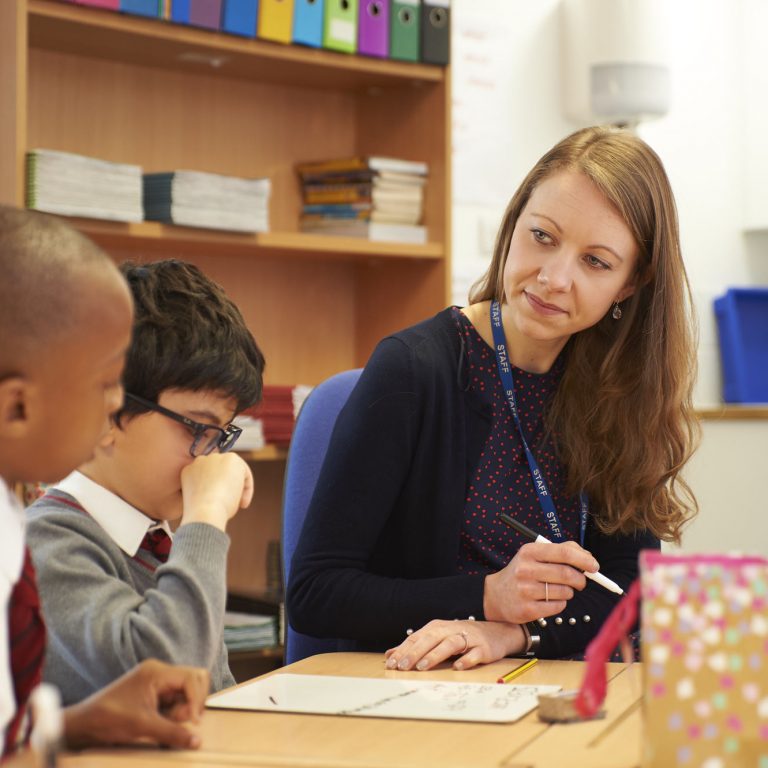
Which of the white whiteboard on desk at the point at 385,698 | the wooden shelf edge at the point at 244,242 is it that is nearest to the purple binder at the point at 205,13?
the wooden shelf edge at the point at 244,242

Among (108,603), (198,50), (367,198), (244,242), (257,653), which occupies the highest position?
(198,50)

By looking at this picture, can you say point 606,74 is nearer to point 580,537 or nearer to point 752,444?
point 752,444

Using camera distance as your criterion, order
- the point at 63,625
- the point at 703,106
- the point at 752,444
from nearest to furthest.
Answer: the point at 63,625 < the point at 752,444 < the point at 703,106

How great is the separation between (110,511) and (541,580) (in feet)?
1.66

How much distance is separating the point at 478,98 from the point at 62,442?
10.5 feet

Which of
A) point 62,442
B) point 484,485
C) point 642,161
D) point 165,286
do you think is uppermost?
point 642,161

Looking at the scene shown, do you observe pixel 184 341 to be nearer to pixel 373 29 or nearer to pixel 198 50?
pixel 198 50

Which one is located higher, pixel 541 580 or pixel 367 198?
pixel 367 198

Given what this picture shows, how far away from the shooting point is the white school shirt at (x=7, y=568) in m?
0.84

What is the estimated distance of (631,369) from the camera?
187cm

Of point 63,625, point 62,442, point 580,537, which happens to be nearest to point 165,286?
point 63,625

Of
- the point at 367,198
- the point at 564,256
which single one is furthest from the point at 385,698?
the point at 367,198

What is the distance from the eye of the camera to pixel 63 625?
1134 millimetres

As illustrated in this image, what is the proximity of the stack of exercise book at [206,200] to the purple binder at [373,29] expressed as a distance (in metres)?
0.45
